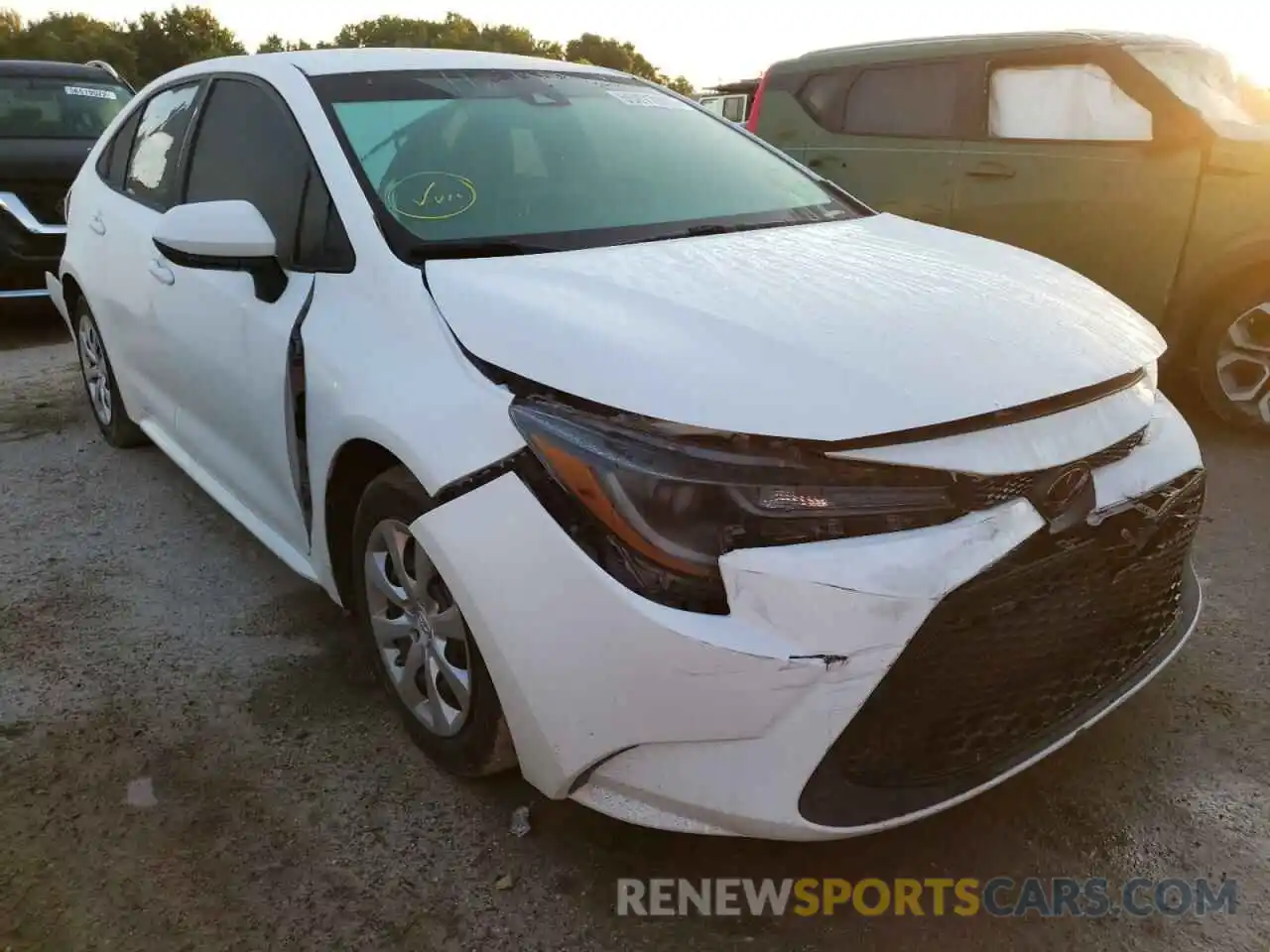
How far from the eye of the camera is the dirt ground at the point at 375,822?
197cm

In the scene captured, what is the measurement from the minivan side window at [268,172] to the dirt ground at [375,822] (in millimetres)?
1142

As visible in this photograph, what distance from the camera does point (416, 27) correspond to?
1999 inches

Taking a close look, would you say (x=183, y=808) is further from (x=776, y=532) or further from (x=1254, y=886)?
(x=1254, y=886)

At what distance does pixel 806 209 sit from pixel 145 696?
226 cm

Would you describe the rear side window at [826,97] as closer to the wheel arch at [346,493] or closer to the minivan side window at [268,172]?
the minivan side window at [268,172]

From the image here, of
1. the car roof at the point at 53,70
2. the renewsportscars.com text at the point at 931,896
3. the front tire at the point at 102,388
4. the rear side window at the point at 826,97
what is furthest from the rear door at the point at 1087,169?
the car roof at the point at 53,70

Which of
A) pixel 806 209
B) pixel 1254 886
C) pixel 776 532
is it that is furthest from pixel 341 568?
pixel 1254 886

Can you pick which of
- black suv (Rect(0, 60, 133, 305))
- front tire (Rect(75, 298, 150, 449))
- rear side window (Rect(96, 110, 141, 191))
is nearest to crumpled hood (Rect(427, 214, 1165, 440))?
rear side window (Rect(96, 110, 141, 191))

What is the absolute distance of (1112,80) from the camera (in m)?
4.78

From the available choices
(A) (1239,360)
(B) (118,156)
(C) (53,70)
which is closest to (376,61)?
(B) (118,156)

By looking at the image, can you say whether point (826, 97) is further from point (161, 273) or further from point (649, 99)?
point (161, 273)

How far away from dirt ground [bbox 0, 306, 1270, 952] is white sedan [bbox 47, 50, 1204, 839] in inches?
8.8

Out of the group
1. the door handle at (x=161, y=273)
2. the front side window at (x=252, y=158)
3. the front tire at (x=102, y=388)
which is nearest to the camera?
the front side window at (x=252, y=158)

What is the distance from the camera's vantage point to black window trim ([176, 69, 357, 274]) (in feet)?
7.97
